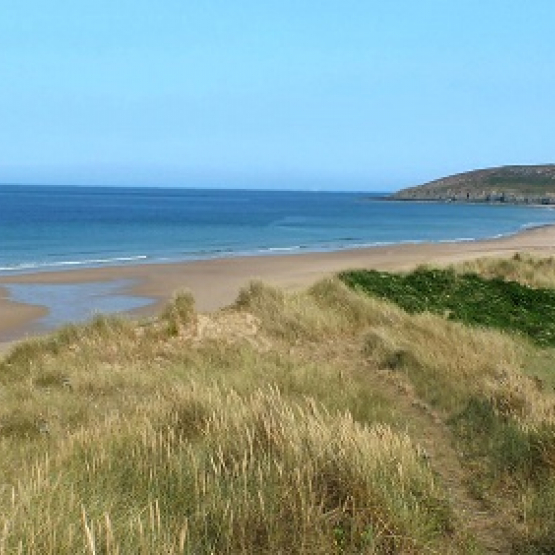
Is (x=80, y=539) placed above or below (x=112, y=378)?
above

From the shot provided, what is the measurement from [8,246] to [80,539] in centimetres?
4272

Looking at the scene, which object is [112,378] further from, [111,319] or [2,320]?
[2,320]

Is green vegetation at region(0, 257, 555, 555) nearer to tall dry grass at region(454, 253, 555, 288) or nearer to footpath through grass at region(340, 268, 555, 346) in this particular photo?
footpath through grass at region(340, 268, 555, 346)

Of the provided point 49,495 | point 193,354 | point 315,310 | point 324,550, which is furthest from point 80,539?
point 315,310

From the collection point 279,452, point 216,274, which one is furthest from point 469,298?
point 216,274

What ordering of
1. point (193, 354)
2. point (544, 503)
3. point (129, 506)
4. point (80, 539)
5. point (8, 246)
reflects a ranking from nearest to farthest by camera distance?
point (80, 539)
point (129, 506)
point (544, 503)
point (193, 354)
point (8, 246)

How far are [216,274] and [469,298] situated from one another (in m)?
15.2

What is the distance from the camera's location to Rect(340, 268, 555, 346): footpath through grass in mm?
13820

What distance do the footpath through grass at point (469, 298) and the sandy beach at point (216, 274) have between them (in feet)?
13.2

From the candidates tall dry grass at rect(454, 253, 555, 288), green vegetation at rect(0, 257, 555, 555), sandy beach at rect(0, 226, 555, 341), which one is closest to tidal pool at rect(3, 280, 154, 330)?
sandy beach at rect(0, 226, 555, 341)

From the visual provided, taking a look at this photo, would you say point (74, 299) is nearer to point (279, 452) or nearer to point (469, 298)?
point (469, 298)

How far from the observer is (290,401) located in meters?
7.05

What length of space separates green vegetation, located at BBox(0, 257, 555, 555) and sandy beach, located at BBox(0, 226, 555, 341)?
6468 mm

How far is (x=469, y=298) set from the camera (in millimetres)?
16031
